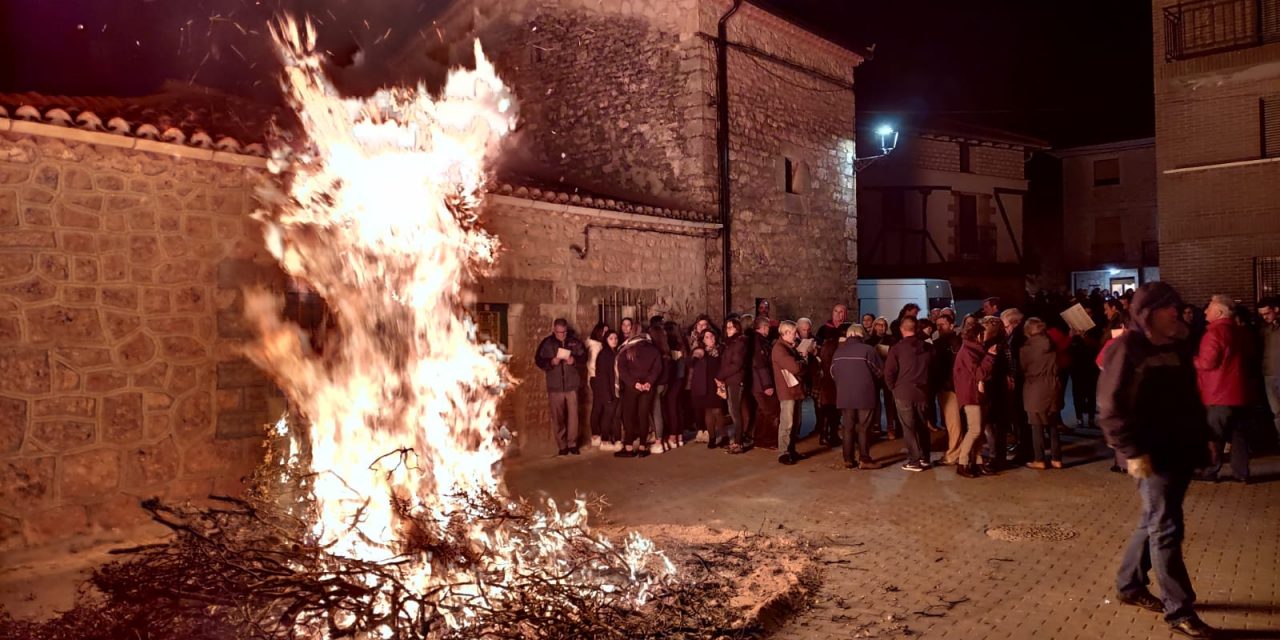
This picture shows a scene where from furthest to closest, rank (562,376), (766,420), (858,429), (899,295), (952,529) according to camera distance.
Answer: (899,295)
(766,420)
(562,376)
(858,429)
(952,529)

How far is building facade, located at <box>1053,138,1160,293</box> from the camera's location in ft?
114

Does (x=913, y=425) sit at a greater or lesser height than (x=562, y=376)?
lesser

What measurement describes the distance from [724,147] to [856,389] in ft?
20.8

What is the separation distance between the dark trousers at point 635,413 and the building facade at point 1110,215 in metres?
30.4

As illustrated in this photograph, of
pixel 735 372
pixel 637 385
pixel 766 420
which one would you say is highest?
pixel 735 372

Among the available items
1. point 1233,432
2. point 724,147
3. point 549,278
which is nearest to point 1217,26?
point 724,147

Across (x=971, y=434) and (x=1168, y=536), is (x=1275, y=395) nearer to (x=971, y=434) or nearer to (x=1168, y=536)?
(x=971, y=434)

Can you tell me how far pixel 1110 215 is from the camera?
36.1 m

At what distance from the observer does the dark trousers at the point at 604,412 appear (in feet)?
38.8

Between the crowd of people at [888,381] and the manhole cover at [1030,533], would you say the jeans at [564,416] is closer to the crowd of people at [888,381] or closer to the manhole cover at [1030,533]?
the crowd of people at [888,381]

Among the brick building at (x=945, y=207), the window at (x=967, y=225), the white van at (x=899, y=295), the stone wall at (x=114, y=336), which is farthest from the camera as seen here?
the window at (x=967, y=225)

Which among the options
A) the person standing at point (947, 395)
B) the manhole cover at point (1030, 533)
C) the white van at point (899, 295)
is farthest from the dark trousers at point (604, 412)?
the white van at point (899, 295)

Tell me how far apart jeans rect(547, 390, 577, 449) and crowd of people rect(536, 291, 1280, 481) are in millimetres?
19

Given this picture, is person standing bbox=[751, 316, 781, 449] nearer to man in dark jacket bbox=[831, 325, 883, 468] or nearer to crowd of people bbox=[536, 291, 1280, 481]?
crowd of people bbox=[536, 291, 1280, 481]
